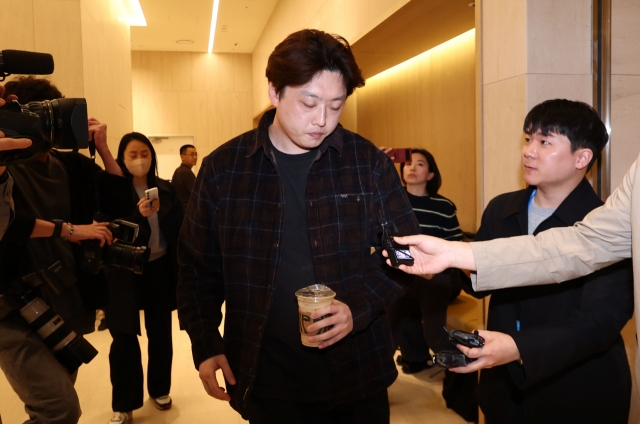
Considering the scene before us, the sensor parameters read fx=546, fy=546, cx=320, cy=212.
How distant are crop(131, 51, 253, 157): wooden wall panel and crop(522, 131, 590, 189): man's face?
1088 centimetres

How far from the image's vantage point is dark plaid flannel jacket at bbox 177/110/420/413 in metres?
1.50

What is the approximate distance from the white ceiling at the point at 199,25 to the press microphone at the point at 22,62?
24.3ft

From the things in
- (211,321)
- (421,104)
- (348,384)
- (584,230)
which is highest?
(421,104)

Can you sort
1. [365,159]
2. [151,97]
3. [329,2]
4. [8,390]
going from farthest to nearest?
1. [151,97]
2. [329,2]
3. [8,390]
4. [365,159]

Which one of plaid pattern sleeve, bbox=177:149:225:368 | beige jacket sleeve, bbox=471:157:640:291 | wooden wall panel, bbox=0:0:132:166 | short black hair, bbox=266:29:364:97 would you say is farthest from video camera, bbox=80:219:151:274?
wooden wall panel, bbox=0:0:132:166

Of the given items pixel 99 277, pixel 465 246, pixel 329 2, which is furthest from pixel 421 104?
pixel 465 246

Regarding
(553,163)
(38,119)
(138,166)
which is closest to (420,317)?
(138,166)

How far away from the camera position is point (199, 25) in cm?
992

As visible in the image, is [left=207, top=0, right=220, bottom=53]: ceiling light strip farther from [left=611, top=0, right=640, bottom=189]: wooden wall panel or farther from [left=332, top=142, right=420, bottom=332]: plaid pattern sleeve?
[left=332, top=142, right=420, bottom=332]: plaid pattern sleeve

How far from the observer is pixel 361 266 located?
1572 millimetres

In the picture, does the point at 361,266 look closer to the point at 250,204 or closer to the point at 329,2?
the point at 250,204

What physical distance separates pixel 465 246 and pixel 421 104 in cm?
504

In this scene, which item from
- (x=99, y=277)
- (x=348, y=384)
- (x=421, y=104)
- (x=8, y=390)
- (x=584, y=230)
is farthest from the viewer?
(x=421, y=104)

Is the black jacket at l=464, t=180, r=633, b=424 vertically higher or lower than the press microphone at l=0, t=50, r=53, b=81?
lower
